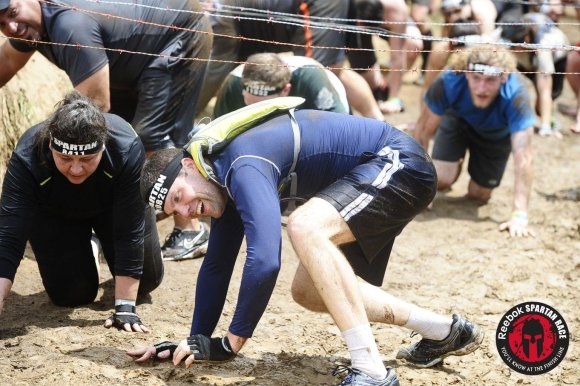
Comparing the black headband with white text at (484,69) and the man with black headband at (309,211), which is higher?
the black headband with white text at (484,69)

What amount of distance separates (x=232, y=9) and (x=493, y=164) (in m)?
2.51

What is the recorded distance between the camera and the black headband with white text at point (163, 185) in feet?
12.4

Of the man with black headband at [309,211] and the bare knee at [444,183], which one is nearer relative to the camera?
the man with black headband at [309,211]

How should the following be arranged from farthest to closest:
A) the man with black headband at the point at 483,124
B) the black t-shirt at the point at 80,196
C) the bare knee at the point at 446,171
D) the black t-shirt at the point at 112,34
A: 1. the bare knee at the point at 446,171
2. the man with black headband at the point at 483,124
3. the black t-shirt at the point at 112,34
4. the black t-shirt at the point at 80,196

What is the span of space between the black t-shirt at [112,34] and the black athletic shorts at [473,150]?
106 inches

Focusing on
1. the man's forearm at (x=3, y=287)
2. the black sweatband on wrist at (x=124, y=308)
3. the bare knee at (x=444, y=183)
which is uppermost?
the man's forearm at (x=3, y=287)

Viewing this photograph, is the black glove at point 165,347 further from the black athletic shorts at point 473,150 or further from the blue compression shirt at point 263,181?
the black athletic shorts at point 473,150

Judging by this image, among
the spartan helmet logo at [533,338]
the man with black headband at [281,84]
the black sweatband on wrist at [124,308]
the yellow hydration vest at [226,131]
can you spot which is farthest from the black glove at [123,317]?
the spartan helmet logo at [533,338]

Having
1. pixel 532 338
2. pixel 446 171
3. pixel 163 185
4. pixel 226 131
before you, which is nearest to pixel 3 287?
pixel 163 185

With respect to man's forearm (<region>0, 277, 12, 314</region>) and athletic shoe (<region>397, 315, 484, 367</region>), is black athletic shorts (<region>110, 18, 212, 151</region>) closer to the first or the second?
man's forearm (<region>0, 277, 12, 314</region>)

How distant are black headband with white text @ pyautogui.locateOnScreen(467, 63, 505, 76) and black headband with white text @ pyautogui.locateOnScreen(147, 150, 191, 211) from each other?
3.55m

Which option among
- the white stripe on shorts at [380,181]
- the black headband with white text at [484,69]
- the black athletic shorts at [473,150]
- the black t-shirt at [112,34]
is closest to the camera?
the white stripe on shorts at [380,181]

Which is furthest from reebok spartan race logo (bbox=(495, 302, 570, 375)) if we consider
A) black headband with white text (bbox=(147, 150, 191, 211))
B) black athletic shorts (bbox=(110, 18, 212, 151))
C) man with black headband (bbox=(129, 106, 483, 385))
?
black athletic shorts (bbox=(110, 18, 212, 151))

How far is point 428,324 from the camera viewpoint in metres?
4.32
